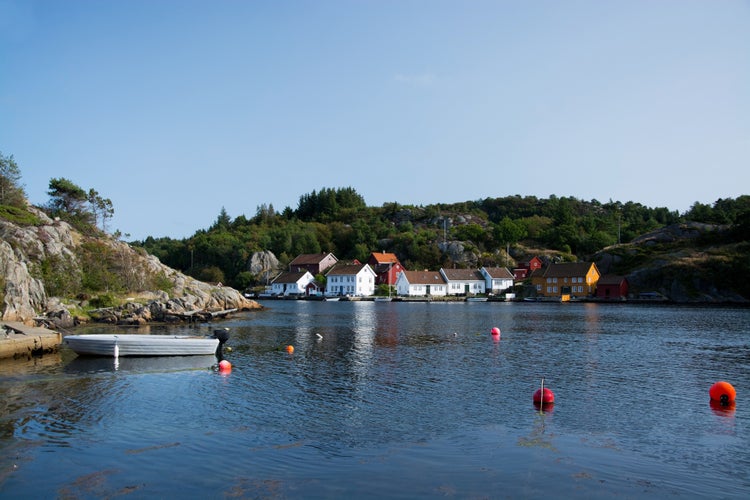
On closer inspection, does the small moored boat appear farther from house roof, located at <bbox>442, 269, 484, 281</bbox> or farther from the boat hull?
house roof, located at <bbox>442, 269, 484, 281</bbox>

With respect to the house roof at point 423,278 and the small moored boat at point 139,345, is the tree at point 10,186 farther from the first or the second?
the house roof at point 423,278

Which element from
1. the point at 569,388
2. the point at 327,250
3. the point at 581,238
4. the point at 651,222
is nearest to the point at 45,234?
the point at 569,388

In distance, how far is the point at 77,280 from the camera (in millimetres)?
56375

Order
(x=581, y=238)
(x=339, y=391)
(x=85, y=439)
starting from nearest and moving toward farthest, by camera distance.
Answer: (x=85, y=439) → (x=339, y=391) → (x=581, y=238)

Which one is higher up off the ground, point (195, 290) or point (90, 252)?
point (90, 252)

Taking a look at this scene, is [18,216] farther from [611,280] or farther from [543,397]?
[611,280]

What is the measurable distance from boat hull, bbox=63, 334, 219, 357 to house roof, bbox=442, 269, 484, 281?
321 feet

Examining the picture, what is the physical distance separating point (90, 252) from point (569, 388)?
55659 millimetres

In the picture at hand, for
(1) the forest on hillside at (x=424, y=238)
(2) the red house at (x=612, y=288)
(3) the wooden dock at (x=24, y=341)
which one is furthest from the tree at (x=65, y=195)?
(2) the red house at (x=612, y=288)

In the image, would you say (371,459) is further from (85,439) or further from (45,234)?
(45,234)

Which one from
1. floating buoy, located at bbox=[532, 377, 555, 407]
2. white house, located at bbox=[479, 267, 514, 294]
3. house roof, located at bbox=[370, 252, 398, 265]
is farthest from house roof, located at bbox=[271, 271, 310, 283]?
floating buoy, located at bbox=[532, 377, 555, 407]

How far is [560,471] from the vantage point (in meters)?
13.8

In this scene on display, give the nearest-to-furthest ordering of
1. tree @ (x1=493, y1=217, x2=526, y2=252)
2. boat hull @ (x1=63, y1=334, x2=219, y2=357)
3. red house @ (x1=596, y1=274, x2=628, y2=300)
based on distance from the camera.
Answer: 1. boat hull @ (x1=63, y1=334, x2=219, y2=357)
2. red house @ (x1=596, y1=274, x2=628, y2=300)
3. tree @ (x1=493, y1=217, x2=526, y2=252)

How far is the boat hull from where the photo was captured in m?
31.5
